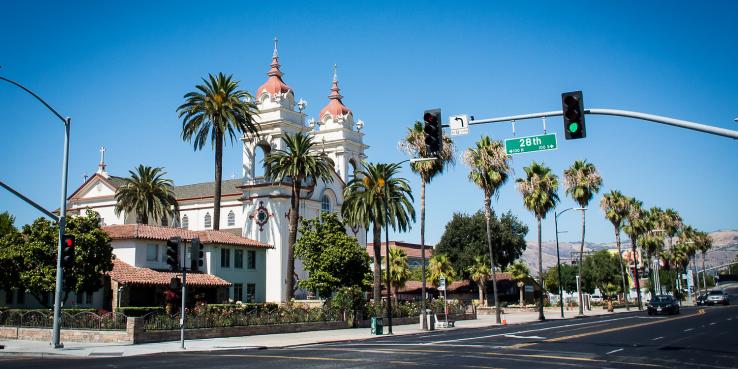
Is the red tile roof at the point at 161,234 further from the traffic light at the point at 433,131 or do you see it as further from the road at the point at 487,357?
the traffic light at the point at 433,131

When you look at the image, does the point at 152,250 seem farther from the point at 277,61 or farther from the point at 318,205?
the point at 277,61

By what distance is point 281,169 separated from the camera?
59375mm

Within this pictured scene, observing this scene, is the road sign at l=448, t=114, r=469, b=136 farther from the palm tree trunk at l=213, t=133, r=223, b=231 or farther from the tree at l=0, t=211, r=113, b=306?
the palm tree trunk at l=213, t=133, r=223, b=231

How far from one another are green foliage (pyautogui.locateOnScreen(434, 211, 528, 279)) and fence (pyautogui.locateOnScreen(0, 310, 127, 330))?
67471 mm

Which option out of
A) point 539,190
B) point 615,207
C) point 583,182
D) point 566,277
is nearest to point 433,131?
point 539,190

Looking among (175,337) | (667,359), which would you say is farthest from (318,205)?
(667,359)

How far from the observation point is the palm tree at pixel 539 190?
5997cm

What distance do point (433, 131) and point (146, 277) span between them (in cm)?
3273

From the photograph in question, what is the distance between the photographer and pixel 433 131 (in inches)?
734

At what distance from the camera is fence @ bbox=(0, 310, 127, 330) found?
31.8 m

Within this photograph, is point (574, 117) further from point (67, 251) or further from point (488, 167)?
point (488, 167)

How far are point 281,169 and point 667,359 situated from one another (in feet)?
141

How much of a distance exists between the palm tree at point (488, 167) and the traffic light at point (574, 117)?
1430 inches

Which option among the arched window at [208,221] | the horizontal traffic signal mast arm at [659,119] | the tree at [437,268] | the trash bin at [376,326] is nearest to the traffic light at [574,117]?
the horizontal traffic signal mast arm at [659,119]
